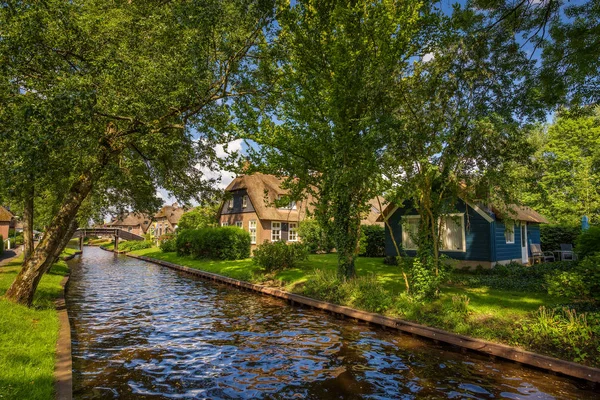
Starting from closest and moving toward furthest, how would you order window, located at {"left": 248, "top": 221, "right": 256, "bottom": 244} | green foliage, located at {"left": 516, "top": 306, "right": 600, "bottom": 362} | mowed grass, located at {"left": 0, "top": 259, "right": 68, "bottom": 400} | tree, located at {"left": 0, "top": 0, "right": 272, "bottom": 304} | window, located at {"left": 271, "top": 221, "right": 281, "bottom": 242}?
mowed grass, located at {"left": 0, "top": 259, "right": 68, "bottom": 400} → green foliage, located at {"left": 516, "top": 306, "right": 600, "bottom": 362} → tree, located at {"left": 0, "top": 0, "right": 272, "bottom": 304} → window, located at {"left": 248, "top": 221, "right": 256, "bottom": 244} → window, located at {"left": 271, "top": 221, "right": 281, "bottom": 242}

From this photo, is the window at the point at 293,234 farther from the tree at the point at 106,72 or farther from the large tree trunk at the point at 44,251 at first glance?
the large tree trunk at the point at 44,251

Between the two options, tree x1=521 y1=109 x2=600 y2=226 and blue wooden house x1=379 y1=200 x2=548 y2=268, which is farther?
tree x1=521 y1=109 x2=600 y2=226

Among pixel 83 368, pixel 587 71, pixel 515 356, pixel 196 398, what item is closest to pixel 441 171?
pixel 587 71

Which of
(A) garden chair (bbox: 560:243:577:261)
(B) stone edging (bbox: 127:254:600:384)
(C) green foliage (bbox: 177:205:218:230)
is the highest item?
(C) green foliage (bbox: 177:205:218:230)

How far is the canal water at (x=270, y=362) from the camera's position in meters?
6.55

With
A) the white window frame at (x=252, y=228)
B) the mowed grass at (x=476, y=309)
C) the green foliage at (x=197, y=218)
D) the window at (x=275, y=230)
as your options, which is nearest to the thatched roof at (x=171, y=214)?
the green foliage at (x=197, y=218)

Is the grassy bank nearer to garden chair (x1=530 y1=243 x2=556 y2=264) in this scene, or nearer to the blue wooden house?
the blue wooden house

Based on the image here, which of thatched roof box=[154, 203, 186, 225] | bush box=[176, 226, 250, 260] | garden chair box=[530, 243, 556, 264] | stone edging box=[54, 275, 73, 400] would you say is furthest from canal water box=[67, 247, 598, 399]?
thatched roof box=[154, 203, 186, 225]

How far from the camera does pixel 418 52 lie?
15.2 metres

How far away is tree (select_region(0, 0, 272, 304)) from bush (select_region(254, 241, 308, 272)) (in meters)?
8.76

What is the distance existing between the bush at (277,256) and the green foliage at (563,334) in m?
12.8

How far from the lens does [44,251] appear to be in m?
10.6

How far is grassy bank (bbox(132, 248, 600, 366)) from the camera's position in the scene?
7.89m

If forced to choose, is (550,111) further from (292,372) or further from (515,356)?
(292,372)
